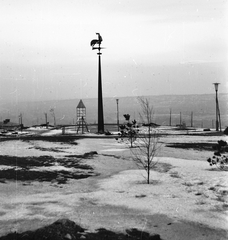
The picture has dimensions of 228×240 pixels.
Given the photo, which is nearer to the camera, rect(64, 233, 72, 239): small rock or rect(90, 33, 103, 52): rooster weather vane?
rect(64, 233, 72, 239): small rock

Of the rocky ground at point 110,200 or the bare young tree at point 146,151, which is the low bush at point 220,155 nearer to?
the rocky ground at point 110,200

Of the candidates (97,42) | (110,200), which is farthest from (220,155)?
(97,42)

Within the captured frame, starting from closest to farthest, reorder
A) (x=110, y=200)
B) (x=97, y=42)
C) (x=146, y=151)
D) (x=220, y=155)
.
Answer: (x=110, y=200), (x=220, y=155), (x=146, y=151), (x=97, y=42)

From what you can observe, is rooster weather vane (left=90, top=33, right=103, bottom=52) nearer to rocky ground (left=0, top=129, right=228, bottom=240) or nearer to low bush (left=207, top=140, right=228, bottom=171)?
rocky ground (left=0, top=129, right=228, bottom=240)

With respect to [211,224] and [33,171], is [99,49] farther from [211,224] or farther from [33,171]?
[211,224]

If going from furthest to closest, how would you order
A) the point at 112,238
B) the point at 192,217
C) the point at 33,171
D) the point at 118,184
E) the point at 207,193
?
the point at 33,171 < the point at 118,184 < the point at 207,193 < the point at 192,217 < the point at 112,238

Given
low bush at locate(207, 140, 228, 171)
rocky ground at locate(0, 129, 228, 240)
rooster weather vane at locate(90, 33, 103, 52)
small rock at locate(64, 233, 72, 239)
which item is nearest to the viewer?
small rock at locate(64, 233, 72, 239)

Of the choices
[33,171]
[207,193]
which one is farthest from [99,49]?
[207,193]

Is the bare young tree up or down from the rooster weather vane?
down

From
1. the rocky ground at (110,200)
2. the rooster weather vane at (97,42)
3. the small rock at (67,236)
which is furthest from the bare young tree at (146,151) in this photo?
the rooster weather vane at (97,42)

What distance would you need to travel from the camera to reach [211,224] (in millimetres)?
8383

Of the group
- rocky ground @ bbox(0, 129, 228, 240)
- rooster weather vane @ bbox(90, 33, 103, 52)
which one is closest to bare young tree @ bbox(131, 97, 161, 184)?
rocky ground @ bbox(0, 129, 228, 240)

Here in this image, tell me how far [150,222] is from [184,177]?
19.7 feet

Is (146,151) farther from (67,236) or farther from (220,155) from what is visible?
(67,236)
